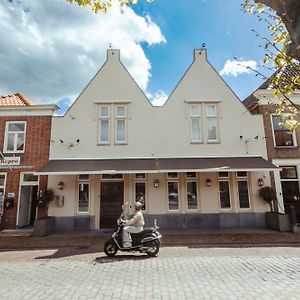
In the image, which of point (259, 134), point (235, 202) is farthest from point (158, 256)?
point (259, 134)

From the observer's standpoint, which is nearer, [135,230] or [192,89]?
[135,230]

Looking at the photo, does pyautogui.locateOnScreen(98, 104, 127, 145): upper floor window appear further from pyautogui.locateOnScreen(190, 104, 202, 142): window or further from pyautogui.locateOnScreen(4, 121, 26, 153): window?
pyautogui.locateOnScreen(4, 121, 26, 153): window

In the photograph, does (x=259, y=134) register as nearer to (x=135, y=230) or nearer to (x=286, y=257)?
(x=286, y=257)

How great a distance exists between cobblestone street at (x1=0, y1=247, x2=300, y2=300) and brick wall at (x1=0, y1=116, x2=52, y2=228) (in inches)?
196

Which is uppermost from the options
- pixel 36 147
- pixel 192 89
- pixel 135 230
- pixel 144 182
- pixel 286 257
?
pixel 192 89

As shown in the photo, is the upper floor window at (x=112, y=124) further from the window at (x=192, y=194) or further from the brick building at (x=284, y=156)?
the brick building at (x=284, y=156)

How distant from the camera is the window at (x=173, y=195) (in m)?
13.1

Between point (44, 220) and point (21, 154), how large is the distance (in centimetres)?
425

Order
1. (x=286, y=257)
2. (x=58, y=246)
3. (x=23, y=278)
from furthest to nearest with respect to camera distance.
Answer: (x=58, y=246) → (x=286, y=257) → (x=23, y=278)

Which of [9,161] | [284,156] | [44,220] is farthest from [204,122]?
[9,161]

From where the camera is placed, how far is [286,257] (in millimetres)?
7523

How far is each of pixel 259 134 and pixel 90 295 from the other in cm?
1206

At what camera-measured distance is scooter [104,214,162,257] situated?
7.87 meters

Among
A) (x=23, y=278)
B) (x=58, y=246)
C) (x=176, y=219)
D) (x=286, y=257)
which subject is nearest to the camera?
(x=23, y=278)
